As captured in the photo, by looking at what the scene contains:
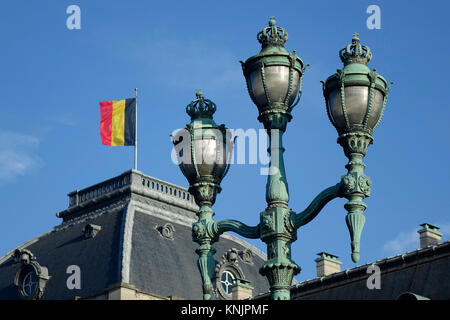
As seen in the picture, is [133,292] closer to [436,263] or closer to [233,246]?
[233,246]

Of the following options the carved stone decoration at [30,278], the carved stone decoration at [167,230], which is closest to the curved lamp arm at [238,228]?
the carved stone decoration at [167,230]

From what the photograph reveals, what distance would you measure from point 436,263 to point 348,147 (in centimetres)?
2277

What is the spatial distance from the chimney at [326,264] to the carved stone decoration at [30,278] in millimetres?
20799

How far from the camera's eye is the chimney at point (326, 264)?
46.0m

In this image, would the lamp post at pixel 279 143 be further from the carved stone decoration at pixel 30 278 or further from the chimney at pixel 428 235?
the carved stone decoration at pixel 30 278

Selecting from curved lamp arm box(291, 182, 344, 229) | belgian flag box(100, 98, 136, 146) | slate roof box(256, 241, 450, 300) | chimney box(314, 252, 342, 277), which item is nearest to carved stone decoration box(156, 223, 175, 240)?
belgian flag box(100, 98, 136, 146)

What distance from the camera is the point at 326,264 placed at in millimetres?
46219

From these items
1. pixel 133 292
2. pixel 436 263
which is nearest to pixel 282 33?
pixel 436 263

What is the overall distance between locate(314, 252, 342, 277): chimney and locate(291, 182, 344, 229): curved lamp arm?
2997 centimetres

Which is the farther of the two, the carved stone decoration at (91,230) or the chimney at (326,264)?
the carved stone decoration at (91,230)

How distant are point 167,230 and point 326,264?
16.0 meters

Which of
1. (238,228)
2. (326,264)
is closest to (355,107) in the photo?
(238,228)

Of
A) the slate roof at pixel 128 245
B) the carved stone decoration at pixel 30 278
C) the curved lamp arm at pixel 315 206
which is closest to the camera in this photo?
the curved lamp arm at pixel 315 206

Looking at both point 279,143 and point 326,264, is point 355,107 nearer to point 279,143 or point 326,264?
point 279,143
